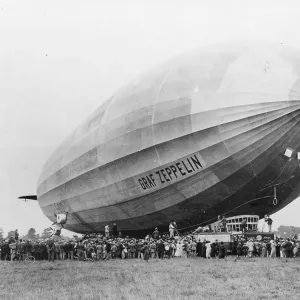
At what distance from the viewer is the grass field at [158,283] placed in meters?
9.19

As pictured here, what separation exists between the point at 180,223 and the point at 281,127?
7.30m

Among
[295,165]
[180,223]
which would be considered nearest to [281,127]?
[295,165]

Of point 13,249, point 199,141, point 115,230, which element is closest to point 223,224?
point 199,141

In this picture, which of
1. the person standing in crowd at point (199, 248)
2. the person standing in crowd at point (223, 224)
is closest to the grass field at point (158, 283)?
the person standing in crowd at point (199, 248)

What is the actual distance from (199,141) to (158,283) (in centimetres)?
819

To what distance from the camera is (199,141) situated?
18.0 metres

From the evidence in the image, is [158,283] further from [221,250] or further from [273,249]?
[273,249]

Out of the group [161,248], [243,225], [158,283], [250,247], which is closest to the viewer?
Result: [158,283]

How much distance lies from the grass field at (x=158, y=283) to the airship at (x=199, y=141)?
16.1 ft

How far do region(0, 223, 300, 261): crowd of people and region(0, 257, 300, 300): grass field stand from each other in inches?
167

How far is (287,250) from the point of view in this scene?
18.3 metres

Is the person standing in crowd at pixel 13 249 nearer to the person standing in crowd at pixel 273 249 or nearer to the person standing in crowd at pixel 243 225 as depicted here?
the person standing in crowd at pixel 243 225

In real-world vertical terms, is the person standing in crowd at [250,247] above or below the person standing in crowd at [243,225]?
below

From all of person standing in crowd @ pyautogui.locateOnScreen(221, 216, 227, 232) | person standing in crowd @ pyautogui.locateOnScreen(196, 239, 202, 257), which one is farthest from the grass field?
person standing in crowd @ pyautogui.locateOnScreen(221, 216, 227, 232)
